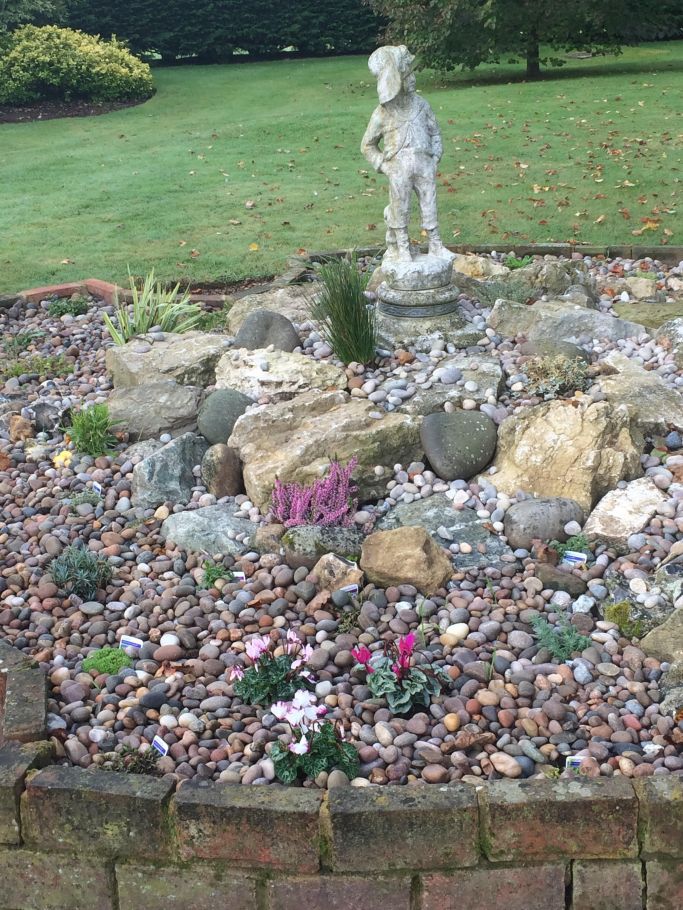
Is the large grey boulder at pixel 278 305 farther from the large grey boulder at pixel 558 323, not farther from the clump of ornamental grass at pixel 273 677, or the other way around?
the clump of ornamental grass at pixel 273 677

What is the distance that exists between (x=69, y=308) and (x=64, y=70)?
1288 centimetres

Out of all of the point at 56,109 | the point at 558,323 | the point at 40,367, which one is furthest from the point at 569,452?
the point at 56,109

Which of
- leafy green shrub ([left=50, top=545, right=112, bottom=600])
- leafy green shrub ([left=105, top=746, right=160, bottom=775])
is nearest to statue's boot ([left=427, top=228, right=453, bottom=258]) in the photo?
leafy green shrub ([left=50, top=545, right=112, bottom=600])

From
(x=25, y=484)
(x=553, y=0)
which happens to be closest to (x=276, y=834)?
(x=25, y=484)

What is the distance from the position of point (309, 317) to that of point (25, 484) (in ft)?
7.32

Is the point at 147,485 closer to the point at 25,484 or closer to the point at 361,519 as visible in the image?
the point at 25,484

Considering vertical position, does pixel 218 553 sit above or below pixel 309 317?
below

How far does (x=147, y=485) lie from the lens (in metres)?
5.21

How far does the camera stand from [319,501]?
4809mm

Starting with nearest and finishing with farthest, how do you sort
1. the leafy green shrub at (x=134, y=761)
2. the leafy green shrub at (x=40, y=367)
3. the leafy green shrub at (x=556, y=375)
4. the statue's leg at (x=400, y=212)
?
the leafy green shrub at (x=134, y=761) → the leafy green shrub at (x=556, y=375) → the statue's leg at (x=400, y=212) → the leafy green shrub at (x=40, y=367)

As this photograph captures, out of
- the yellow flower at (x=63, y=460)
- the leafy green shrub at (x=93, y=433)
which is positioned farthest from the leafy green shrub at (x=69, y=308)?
the yellow flower at (x=63, y=460)

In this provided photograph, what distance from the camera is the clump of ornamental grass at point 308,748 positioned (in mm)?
3176

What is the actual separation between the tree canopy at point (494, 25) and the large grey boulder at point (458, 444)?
13636 mm

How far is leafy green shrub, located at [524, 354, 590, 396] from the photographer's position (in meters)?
5.48
